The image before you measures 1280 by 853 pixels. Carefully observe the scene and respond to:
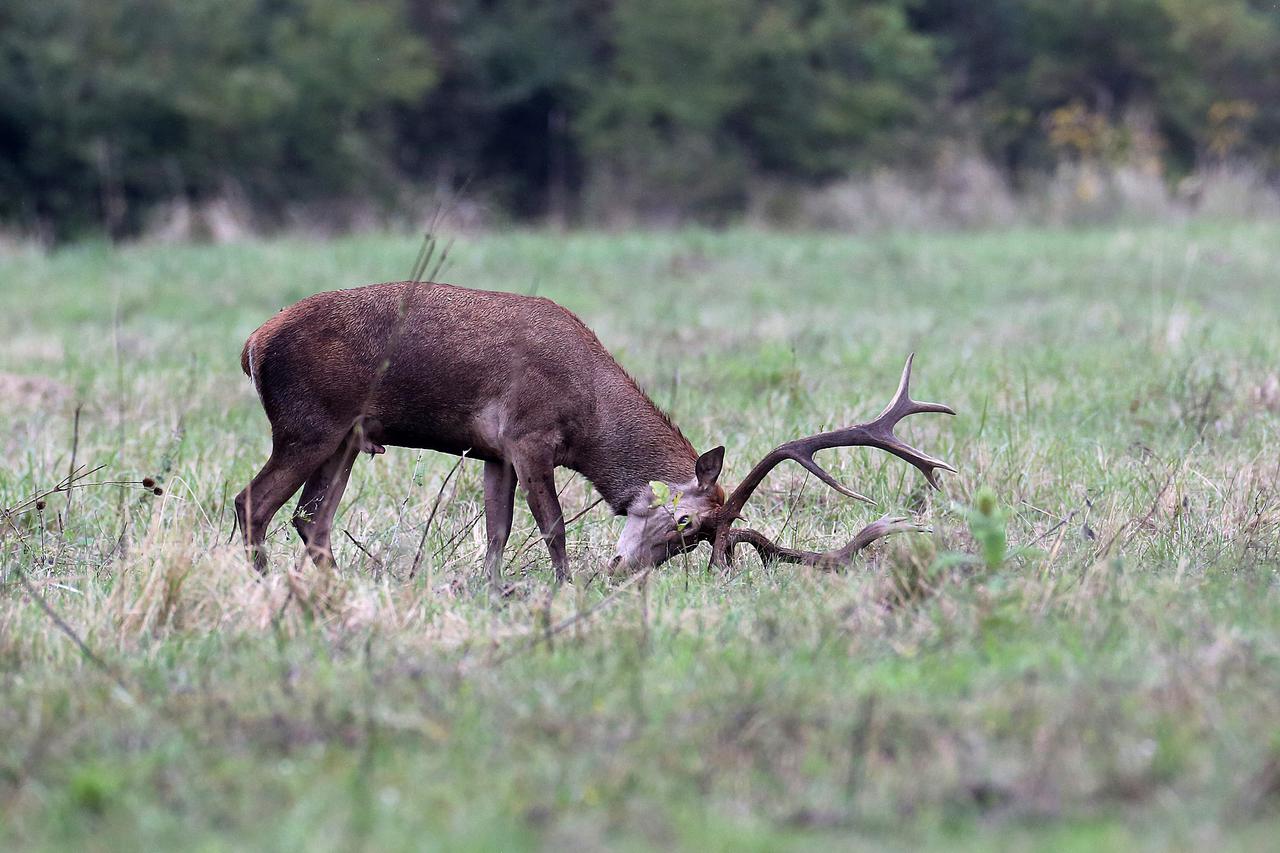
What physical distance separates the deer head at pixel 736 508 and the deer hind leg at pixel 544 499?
0.22 meters

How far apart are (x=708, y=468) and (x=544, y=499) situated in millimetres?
618

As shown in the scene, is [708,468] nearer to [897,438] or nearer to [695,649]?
[897,438]

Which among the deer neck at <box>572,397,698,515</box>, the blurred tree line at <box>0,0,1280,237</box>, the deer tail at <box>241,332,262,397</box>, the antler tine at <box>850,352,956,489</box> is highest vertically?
the deer tail at <box>241,332,262,397</box>

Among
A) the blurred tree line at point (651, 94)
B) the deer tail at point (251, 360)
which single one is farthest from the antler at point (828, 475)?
the blurred tree line at point (651, 94)

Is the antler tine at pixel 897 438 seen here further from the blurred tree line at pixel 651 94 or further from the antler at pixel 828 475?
the blurred tree line at pixel 651 94

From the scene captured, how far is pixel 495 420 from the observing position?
614 centimetres

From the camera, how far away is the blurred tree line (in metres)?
28.4

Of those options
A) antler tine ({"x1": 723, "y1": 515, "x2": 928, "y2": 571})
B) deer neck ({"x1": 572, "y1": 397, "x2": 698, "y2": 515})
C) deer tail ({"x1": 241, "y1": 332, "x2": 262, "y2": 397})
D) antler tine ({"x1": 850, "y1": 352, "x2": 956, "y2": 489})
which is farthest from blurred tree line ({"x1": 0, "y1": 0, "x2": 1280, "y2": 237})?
antler tine ({"x1": 723, "y1": 515, "x2": 928, "y2": 571})

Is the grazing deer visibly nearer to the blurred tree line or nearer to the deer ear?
the deer ear

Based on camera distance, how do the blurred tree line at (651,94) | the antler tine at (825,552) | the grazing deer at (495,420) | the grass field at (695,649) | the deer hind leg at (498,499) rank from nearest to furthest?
the grass field at (695,649)
the antler tine at (825,552)
the grazing deer at (495,420)
the deer hind leg at (498,499)
the blurred tree line at (651,94)

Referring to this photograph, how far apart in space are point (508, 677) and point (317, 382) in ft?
6.53

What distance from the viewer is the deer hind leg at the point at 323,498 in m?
5.94

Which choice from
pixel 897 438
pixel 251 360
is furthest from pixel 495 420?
pixel 897 438

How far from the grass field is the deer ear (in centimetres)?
31
